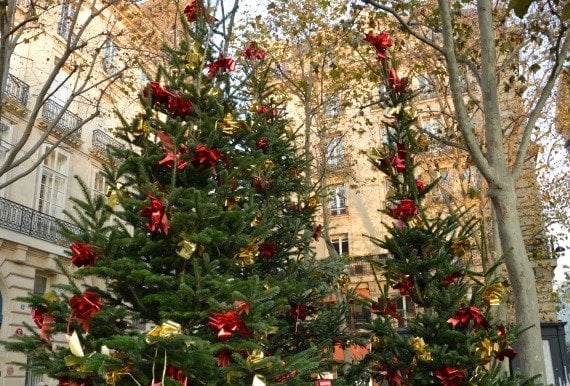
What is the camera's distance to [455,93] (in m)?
6.45

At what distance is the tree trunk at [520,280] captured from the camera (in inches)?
223

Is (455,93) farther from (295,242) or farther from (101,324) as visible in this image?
(101,324)

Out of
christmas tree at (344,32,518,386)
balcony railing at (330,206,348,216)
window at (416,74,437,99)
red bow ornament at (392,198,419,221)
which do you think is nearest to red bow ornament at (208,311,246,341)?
christmas tree at (344,32,518,386)

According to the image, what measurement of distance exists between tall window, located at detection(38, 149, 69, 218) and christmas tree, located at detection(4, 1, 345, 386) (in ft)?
45.3

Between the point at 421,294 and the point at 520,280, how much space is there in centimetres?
120

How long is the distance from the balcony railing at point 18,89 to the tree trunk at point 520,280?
51.0ft

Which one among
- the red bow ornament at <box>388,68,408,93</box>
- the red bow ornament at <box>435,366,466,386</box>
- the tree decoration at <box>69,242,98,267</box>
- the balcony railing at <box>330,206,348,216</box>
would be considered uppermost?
the balcony railing at <box>330,206,348,216</box>

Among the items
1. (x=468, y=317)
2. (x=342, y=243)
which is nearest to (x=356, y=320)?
(x=468, y=317)

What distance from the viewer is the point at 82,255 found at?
4.50 metres

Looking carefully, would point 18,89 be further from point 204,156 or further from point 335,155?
point 204,156

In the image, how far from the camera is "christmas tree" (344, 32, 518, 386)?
4957 millimetres

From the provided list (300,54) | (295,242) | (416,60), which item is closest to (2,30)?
(295,242)

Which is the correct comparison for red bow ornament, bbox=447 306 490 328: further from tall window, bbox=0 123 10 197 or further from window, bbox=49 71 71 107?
window, bbox=49 71 71 107

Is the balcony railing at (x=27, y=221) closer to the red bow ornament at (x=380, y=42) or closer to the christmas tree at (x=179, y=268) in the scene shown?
the christmas tree at (x=179, y=268)
